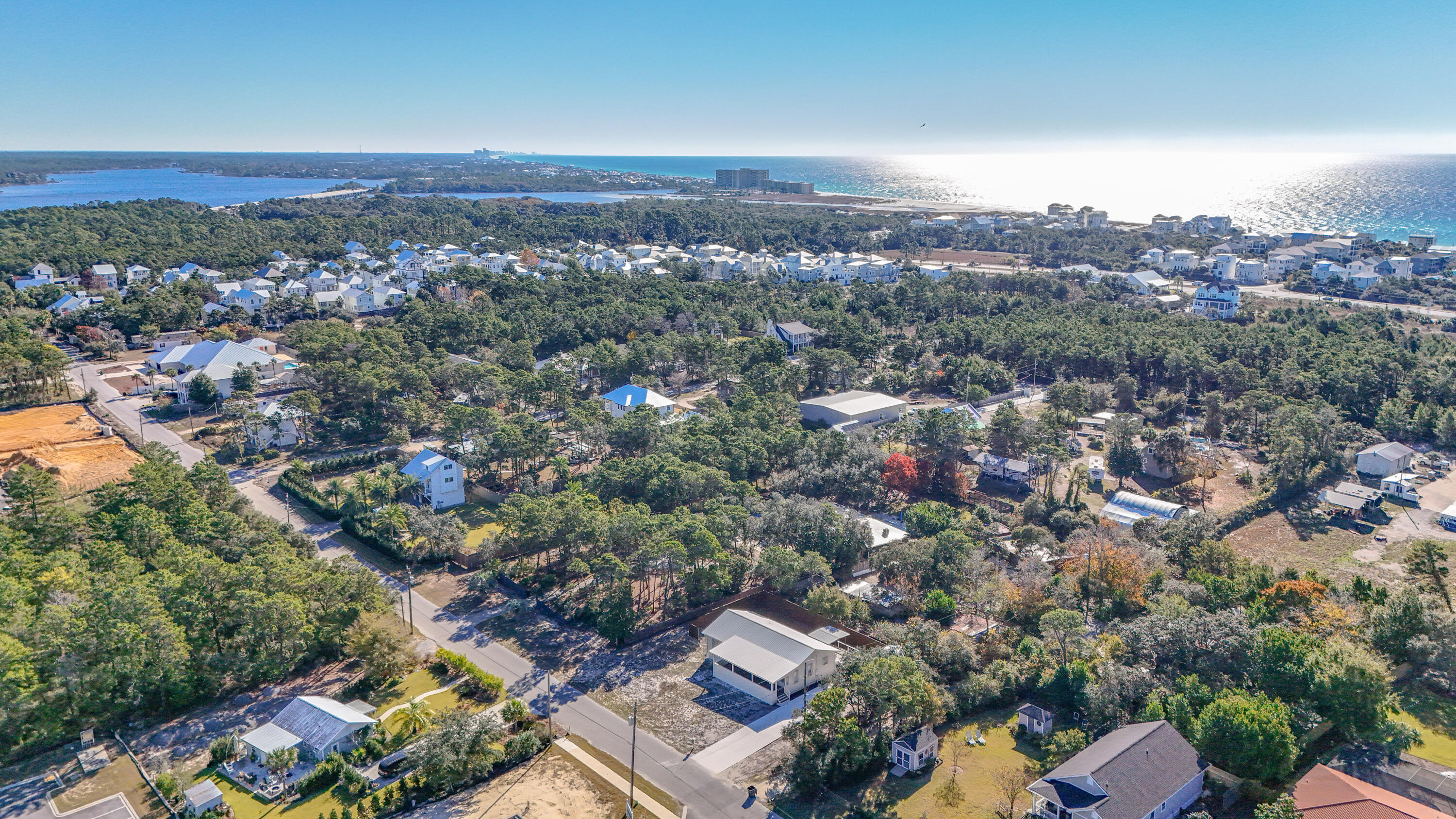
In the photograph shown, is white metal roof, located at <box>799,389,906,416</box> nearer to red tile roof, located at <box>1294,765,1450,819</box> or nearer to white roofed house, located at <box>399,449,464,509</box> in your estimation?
white roofed house, located at <box>399,449,464,509</box>

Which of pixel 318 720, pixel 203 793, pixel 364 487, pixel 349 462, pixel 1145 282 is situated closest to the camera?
pixel 203 793

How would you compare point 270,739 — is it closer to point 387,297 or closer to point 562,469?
point 562,469

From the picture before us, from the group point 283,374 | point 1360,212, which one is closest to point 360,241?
point 283,374

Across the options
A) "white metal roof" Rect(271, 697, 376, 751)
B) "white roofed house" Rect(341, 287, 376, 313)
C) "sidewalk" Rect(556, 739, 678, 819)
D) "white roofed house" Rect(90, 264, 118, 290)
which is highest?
"white roofed house" Rect(90, 264, 118, 290)

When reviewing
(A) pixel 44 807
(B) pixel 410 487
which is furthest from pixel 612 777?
(B) pixel 410 487

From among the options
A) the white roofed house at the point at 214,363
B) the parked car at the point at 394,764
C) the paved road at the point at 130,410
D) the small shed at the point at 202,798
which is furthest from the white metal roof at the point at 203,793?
the white roofed house at the point at 214,363

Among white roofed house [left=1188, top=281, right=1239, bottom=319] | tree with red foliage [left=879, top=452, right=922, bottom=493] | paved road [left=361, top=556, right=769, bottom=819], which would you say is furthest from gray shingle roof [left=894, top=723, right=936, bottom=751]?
white roofed house [left=1188, top=281, right=1239, bottom=319]
